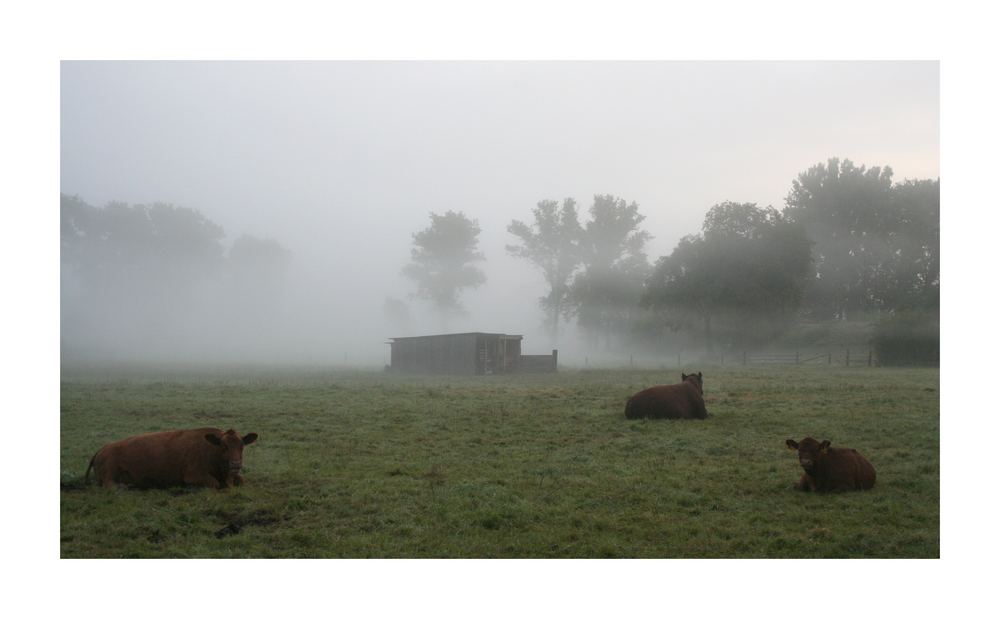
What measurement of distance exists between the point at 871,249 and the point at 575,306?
2325 cm

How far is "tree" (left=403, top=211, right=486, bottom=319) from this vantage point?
59812 mm

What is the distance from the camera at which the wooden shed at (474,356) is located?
39.5 meters

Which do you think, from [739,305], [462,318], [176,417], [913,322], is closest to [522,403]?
[176,417]

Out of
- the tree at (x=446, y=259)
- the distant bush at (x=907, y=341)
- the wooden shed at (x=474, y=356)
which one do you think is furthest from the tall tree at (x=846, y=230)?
the tree at (x=446, y=259)

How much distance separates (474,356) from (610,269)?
2268 centimetres

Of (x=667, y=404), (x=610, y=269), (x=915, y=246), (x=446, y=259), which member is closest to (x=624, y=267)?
(x=610, y=269)

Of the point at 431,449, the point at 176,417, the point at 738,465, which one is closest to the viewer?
the point at 738,465

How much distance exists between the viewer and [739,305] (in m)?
49.6

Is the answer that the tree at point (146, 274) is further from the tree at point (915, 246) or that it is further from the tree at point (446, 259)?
the tree at point (915, 246)

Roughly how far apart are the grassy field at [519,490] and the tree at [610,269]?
3944cm

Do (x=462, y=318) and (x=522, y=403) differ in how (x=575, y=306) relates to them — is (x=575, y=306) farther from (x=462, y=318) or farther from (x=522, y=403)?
(x=522, y=403)

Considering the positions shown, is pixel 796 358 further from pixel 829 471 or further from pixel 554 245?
pixel 829 471

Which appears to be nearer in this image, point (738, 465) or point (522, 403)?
point (738, 465)

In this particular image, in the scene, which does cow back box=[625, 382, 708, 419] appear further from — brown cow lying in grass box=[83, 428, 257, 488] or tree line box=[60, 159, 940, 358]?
tree line box=[60, 159, 940, 358]
